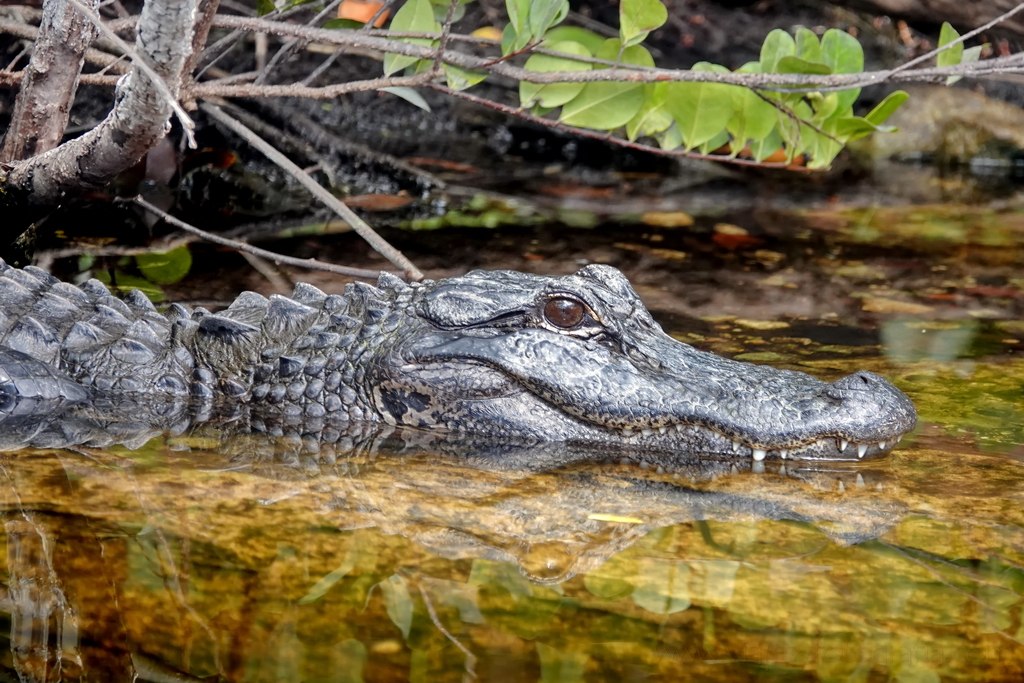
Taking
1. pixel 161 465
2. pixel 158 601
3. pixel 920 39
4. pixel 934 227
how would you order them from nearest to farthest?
pixel 158 601 < pixel 161 465 < pixel 934 227 < pixel 920 39

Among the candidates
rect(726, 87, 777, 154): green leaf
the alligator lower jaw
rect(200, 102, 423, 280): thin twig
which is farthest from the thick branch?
rect(726, 87, 777, 154): green leaf

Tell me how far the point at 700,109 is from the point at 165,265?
8.45 ft

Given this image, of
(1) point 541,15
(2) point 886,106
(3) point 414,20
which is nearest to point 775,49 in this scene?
(2) point 886,106

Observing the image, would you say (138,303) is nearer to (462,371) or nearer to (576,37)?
(462,371)

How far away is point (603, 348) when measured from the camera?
12.3ft

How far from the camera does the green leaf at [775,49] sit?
182 inches

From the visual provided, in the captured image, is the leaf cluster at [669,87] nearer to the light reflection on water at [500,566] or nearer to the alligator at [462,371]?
the alligator at [462,371]

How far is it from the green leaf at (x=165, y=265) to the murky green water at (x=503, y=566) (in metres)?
1.93

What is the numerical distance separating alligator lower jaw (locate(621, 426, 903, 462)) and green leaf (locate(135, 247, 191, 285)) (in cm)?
268

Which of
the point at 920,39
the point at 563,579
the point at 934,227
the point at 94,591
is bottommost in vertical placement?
the point at 94,591

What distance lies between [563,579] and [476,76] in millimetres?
2212

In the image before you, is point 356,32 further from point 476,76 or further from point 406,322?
Result: point 406,322

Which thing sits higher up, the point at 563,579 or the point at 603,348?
the point at 603,348

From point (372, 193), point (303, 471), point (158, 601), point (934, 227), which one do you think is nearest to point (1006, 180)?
point (934, 227)
